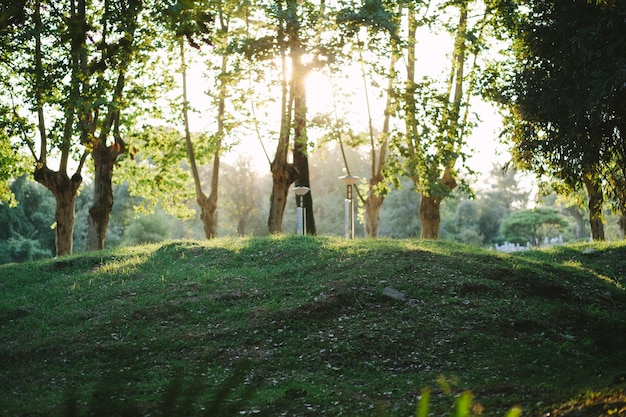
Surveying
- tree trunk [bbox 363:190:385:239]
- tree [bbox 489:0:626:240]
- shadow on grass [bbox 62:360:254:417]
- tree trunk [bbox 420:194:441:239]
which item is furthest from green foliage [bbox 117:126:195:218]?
shadow on grass [bbox 62:360:254:417]

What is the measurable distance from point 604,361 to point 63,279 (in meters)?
12.9

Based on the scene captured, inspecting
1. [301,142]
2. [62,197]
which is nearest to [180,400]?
[301,142]

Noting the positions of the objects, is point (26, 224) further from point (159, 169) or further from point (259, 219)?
point (259, 219)

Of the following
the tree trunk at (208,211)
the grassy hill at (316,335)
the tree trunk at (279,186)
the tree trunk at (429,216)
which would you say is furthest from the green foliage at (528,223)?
the grassy hill at (316,335)

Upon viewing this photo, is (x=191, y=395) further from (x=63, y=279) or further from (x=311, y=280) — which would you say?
(x=63, y=279)

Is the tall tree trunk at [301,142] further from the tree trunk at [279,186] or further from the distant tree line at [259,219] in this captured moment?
the distant tree line at [259,219]

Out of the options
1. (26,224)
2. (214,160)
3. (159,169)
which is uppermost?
(214,160)

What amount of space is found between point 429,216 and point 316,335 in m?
15.7

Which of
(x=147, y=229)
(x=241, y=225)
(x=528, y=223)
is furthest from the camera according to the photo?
(x=241, y=225)

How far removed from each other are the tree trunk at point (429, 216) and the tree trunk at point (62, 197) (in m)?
12.9

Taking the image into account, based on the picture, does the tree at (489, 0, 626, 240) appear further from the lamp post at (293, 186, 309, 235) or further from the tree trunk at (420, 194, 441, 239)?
the lamp post at (293, 186, 309, 235)

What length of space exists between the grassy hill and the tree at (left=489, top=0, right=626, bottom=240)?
3.19m

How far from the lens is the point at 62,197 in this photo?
25.5 m

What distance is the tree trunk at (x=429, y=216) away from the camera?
2688 cm
